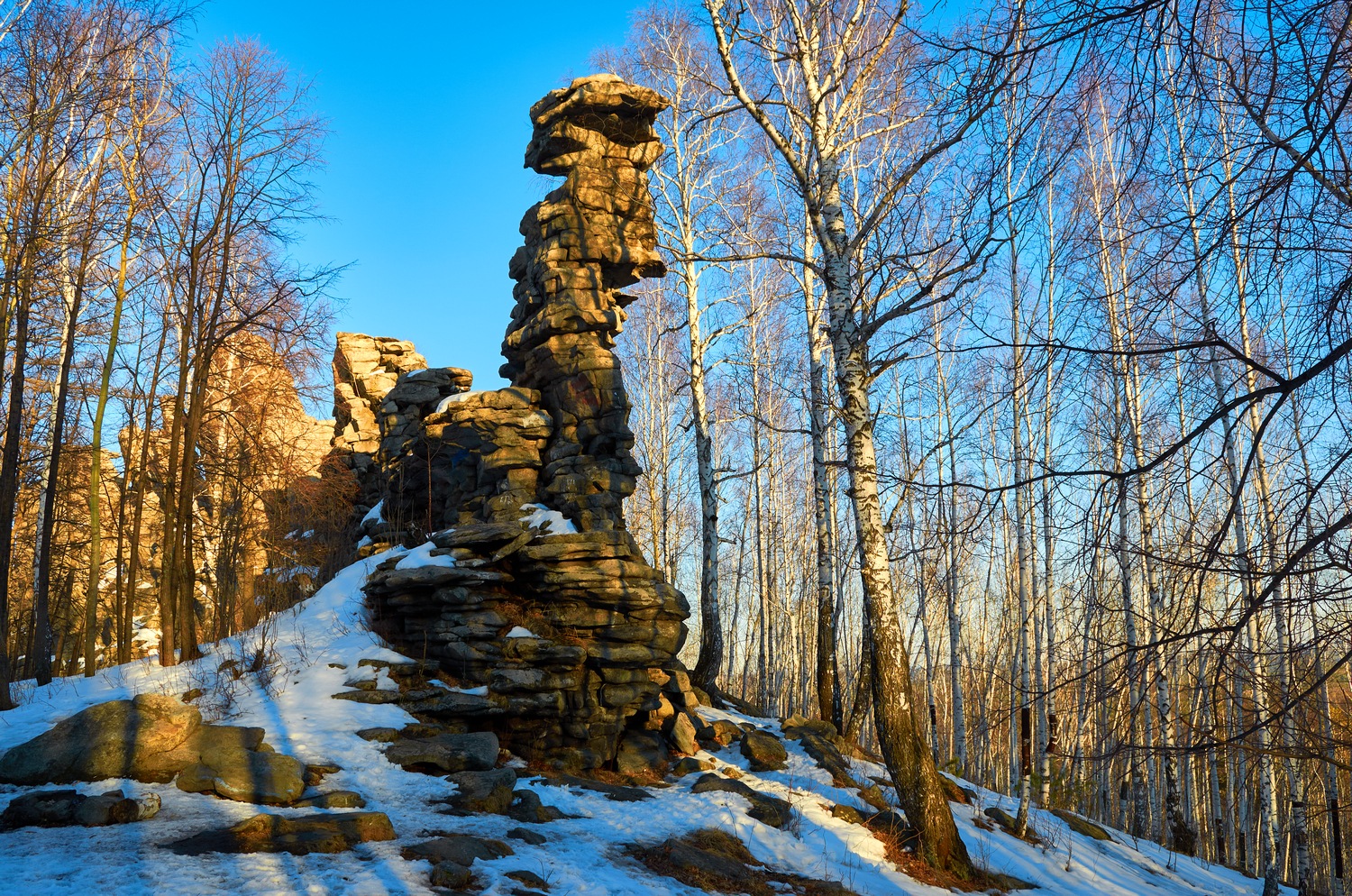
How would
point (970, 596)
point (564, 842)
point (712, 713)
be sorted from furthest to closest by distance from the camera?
point (970, 596) → point (712, 713) → point (564, 842)

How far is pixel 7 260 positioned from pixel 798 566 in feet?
82.6

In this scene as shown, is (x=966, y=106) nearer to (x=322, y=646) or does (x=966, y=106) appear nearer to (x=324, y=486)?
(x=322, y=646)

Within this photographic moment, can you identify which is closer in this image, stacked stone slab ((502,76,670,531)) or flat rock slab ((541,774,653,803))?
flat rock slab ((541,774,653,803))

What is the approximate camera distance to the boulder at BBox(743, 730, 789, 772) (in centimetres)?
1007

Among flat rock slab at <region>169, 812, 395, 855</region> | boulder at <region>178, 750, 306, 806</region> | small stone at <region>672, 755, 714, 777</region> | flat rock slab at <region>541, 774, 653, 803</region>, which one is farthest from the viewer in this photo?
small stone at <region>672, 755, 714, 777</region>

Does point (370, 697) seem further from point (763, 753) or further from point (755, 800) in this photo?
point (763, 753)

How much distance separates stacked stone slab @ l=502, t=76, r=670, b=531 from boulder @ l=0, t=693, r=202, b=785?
21.7 ft

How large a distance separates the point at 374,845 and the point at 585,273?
10.6 m

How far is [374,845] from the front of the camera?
558cm

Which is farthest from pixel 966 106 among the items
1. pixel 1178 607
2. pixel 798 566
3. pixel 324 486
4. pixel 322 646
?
pixel 798 566

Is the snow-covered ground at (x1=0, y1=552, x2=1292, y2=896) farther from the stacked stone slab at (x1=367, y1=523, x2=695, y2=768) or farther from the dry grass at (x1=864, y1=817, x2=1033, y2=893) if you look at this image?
the stacked stone slab at (x1=367, y1=523, x2=695, y2=768)

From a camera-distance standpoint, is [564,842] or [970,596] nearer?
[564,842]

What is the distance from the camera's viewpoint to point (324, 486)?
19.8 m

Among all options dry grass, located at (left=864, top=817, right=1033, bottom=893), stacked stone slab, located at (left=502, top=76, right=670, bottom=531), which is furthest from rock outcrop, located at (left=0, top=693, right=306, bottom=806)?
stacked stone slab, located at (left=502, top=76, right=670, bottom=531)
